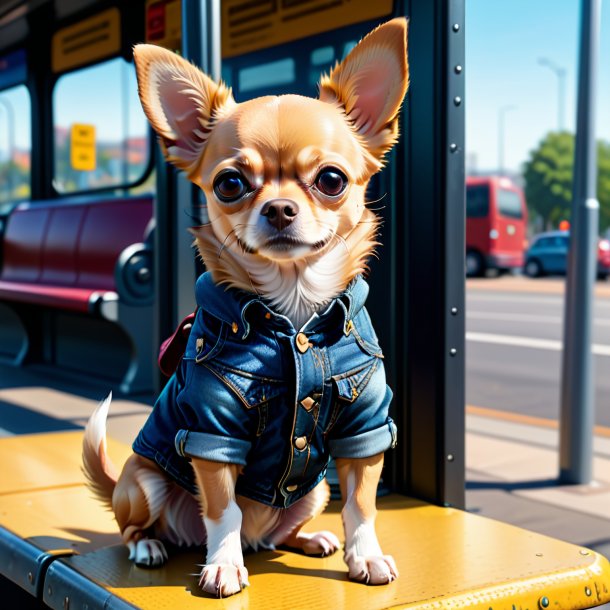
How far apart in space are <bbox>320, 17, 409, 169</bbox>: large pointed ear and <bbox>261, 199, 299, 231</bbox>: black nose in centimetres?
27

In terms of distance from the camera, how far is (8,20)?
6.89 meters

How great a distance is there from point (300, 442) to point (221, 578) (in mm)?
304

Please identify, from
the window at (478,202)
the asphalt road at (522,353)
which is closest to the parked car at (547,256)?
the window at (478,202)

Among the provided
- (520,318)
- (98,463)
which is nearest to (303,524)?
(98,463)

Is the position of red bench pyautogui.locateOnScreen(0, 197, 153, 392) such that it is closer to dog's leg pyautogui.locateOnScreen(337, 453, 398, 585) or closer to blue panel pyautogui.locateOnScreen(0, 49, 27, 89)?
blue panel pyautogui.locateOnScreen(0, 49, 27, 89)

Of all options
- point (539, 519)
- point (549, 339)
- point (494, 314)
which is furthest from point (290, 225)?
point (494, 314)

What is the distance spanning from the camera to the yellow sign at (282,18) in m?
2.83

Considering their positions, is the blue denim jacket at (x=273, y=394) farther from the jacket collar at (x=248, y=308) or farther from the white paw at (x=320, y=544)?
the white paw at (x=320, y=544)

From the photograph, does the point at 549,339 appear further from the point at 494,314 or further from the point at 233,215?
the point at 233,215

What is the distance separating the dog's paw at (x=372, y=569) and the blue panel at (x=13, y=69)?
668 centimetres

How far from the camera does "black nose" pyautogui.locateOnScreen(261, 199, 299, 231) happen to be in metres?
1.43

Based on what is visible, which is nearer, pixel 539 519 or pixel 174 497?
pixel 174 497

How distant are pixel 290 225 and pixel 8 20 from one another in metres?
6.36

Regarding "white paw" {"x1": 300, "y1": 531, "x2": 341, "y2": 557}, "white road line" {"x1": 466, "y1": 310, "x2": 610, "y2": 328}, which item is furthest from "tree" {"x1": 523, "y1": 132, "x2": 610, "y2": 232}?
"white paw" {"x1": 300, "y1": 531, "x2": 341, "y2": 557}
